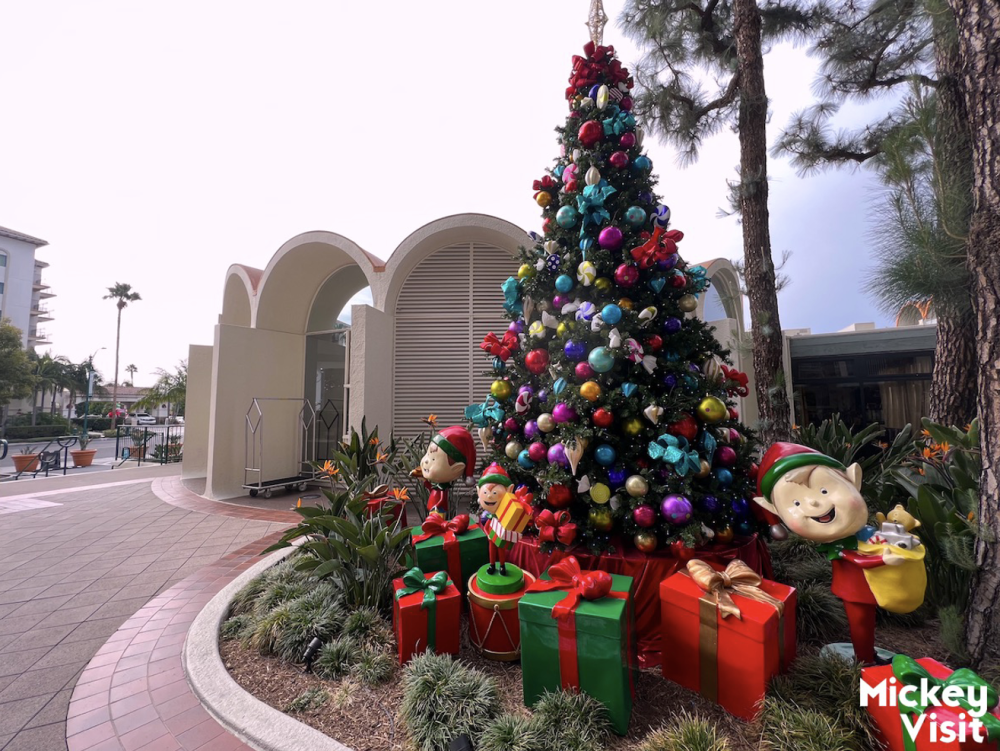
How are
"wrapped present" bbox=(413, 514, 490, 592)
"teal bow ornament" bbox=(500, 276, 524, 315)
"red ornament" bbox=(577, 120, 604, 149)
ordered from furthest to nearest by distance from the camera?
"teal bow ornament" bbox=(500, 276, 524, 315)
"red ornament" bbox=(577, 120, 604, 149)
"wrapped present" bbox=(413, 514, 490, 592)

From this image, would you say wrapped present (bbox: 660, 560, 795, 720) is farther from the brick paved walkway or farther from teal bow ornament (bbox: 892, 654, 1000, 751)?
the brick paved walkway

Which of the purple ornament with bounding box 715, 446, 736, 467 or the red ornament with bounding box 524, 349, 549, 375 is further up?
the red ornament with bounding box 524, 349, 549, 375

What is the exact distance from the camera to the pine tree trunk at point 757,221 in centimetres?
486

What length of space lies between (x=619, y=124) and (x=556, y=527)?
9.38 ft

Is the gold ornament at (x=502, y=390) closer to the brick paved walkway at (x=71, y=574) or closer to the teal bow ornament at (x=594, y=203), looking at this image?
the teal bow ornament at (x=594, y=203)

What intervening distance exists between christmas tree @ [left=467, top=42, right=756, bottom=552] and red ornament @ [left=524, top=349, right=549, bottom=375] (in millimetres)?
10

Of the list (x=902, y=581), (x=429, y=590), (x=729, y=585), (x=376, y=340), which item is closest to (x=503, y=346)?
(x=429, y=590)

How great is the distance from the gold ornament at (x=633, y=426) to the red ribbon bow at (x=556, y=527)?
65 cm

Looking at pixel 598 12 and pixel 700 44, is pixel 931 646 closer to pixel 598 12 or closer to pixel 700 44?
pixel 598 12

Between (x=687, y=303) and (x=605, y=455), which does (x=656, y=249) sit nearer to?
(x=687, y=303)

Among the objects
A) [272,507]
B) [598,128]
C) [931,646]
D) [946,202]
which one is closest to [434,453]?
[598,128]

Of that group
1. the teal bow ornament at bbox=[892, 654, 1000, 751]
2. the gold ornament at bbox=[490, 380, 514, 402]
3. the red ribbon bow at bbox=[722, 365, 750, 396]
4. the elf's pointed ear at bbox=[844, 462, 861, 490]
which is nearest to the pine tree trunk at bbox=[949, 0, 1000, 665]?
the elf's pointed ear at bbox=[844, 462, 861, 490]

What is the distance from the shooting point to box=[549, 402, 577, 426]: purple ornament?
114 inches

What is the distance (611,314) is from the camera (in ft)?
9.52
